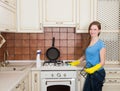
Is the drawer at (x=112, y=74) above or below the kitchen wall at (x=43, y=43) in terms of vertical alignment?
below

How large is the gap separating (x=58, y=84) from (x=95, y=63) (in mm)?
597

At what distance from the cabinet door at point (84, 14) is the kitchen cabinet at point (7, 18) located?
3.03 ft

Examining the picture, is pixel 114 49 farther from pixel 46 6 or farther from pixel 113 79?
pixel 46 6

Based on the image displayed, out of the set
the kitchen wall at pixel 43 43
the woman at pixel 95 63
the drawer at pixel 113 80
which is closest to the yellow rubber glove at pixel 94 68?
the woman at pixel 95 63

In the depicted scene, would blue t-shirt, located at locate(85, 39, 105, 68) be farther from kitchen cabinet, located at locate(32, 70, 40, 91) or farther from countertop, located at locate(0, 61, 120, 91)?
kitchen cabinet, located at locate(32, 70, 40, 91)

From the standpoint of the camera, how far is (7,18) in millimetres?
2604

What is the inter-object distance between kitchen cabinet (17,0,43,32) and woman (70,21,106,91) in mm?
843

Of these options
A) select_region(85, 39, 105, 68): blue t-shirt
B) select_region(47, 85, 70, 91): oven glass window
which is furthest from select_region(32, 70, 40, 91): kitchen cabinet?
select_region(85, 39, 105, 68): blue t-shirt

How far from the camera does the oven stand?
2906mm

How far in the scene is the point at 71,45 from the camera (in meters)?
3.49

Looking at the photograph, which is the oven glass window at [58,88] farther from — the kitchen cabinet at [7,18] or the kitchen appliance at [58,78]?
the kitchen cabinet at [7,18]

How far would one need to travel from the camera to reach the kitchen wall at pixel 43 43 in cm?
348

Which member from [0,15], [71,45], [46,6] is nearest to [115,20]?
[71,45]

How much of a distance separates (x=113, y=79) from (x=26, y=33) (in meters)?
1.54
